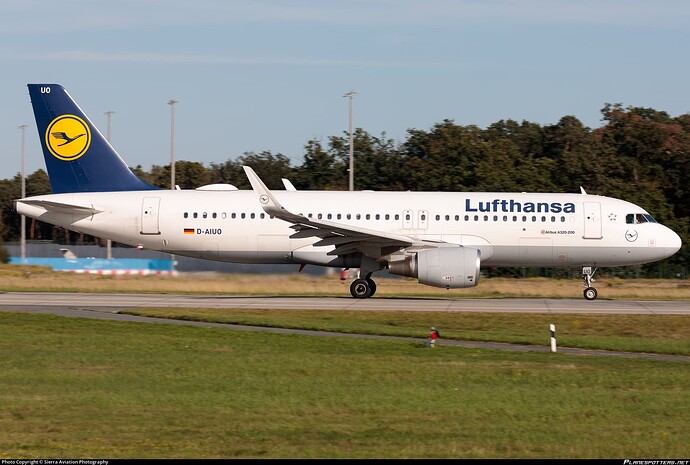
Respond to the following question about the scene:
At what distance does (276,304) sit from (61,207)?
28.7ft

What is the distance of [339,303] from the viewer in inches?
1195

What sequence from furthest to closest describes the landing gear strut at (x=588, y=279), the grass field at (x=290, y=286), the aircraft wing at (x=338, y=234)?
the grass field at (x=290, y=286) < the landing gear strut at (x=588, y=279) < the aircraft wing at (x=338, y=234)

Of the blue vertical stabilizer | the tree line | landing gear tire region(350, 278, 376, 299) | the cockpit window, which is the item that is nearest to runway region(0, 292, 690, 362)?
landing gear tire region(350, 278, 376, 299)

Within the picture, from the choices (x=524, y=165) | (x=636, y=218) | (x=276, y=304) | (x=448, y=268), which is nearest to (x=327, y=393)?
(x=276, y=304)

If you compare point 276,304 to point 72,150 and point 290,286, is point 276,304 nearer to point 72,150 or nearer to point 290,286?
point 290,286

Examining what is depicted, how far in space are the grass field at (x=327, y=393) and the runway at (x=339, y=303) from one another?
363cm

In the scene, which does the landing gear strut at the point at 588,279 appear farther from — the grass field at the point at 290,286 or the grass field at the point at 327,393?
the grass field at the point at 327,393

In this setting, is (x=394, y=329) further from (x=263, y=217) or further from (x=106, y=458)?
(x=106, y=458)

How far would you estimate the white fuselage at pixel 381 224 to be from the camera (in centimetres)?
3300

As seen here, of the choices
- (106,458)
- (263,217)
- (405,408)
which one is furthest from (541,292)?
(106,458)

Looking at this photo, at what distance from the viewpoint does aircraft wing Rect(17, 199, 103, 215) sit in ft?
108

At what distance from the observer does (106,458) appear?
10.2m

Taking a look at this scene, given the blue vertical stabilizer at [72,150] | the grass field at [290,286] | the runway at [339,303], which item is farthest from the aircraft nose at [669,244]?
the blue vertical stabilizer at [72,150]

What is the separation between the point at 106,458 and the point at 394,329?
526 inches
